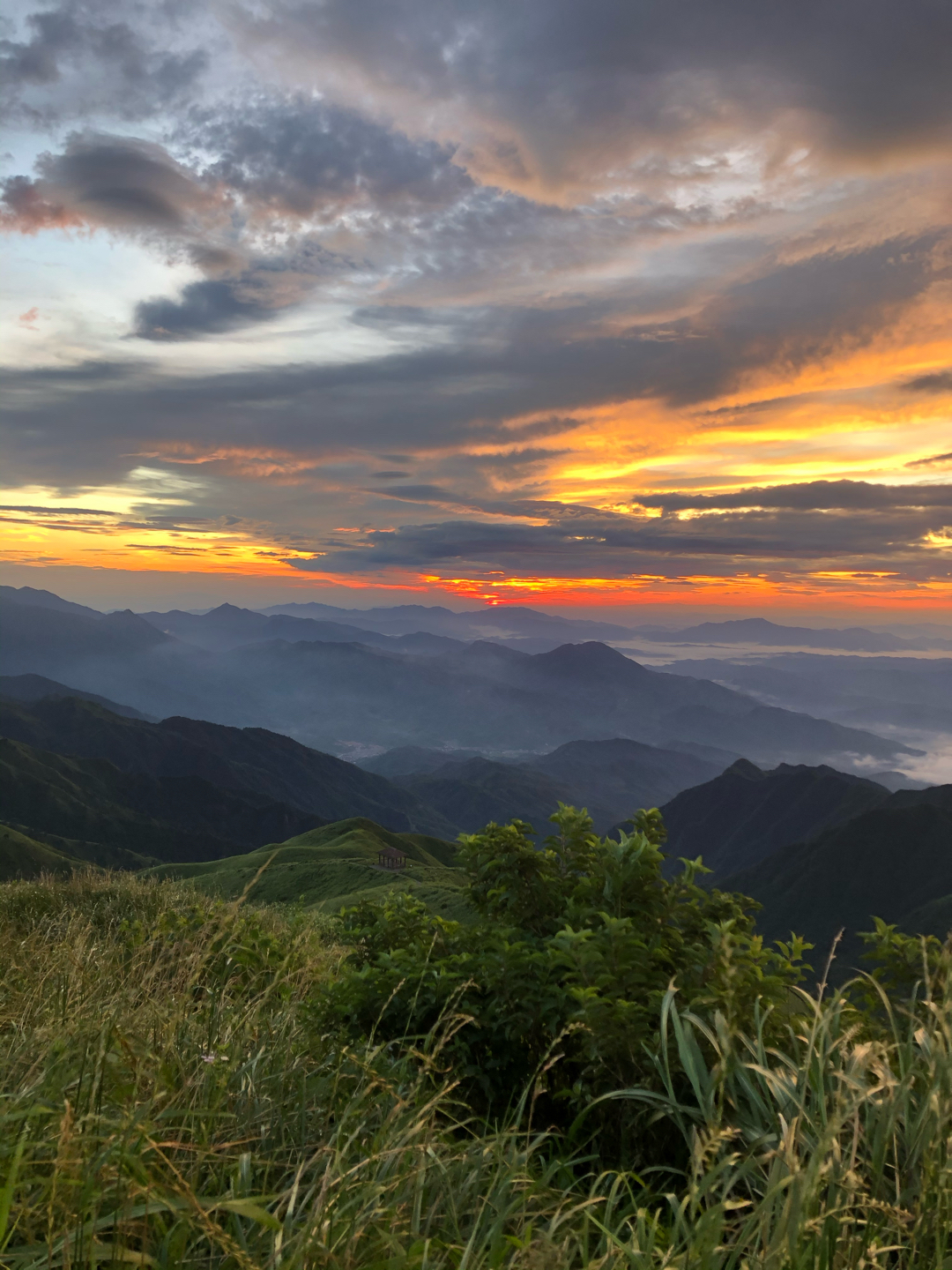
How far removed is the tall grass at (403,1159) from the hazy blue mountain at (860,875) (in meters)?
174

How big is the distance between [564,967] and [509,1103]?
98 cm

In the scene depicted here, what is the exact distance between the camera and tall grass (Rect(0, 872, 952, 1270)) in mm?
2586

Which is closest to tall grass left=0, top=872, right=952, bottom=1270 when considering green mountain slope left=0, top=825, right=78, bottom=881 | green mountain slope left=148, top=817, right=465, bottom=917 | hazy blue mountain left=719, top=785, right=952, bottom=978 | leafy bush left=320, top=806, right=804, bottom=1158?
leafy bush left=320, top=806, right=804, bottom=1158

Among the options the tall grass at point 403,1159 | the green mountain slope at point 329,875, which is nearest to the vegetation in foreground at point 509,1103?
the tall grass at point 403,1159

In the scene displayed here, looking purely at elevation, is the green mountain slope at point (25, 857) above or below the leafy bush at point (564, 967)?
below

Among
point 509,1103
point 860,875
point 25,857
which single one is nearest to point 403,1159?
point 509,1103

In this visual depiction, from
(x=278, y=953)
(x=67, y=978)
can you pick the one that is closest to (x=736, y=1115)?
(x=67, y=978)

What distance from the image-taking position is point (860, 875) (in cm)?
17988

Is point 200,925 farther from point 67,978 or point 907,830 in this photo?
point 907,830

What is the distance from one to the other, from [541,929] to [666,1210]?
2.23m

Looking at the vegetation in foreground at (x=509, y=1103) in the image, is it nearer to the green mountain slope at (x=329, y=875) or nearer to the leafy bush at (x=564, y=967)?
the leafy bush at (x=564, y=967)

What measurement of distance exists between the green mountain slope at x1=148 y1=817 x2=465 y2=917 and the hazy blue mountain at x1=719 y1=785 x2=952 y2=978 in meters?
98.4

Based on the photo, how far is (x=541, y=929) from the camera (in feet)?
20.4

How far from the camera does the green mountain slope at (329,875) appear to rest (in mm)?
55812
